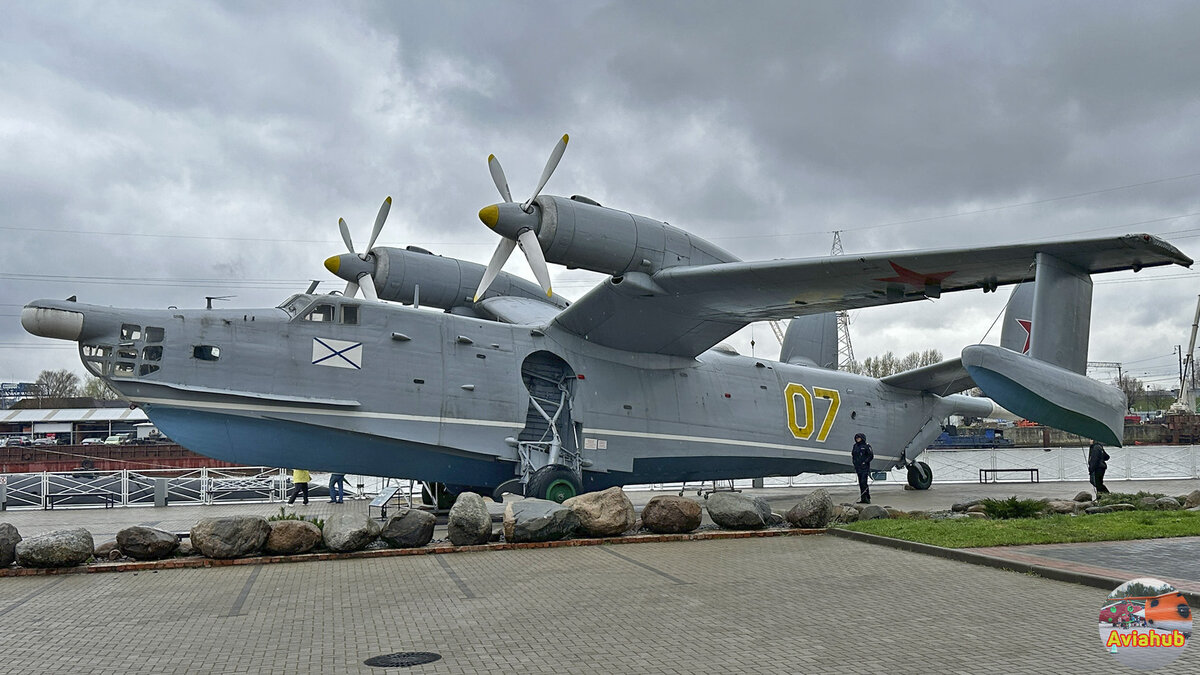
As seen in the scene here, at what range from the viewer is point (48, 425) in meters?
70.8

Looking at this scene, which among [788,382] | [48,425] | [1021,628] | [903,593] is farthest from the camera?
[48,425]

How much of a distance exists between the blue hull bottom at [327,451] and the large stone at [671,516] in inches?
156

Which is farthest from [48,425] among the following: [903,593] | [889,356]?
[889,356]

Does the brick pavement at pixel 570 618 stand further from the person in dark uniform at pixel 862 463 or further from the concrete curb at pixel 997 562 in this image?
the person in dark uniform at pixel 862 463

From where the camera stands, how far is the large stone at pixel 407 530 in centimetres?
1148

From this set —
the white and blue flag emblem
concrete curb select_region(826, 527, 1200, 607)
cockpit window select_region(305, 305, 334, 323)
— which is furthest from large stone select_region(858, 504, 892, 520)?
cockpit window select_region(305, 305, 334, 323)

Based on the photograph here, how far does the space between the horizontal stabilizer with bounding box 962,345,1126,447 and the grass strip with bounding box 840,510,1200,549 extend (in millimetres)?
1617

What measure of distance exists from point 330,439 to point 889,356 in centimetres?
11916

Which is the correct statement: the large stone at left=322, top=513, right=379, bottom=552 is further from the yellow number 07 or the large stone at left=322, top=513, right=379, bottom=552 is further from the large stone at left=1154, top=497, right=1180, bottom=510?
the large stone at left=1154, top=497, right=1180, bottom=510

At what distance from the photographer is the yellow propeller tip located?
1389cm

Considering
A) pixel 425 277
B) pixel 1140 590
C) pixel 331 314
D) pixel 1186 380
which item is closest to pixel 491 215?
pixel 331 314

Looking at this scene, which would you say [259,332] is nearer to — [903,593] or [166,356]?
[166,356]

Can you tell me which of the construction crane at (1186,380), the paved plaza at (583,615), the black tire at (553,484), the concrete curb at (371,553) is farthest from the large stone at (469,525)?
the construction crane at (1186,380)

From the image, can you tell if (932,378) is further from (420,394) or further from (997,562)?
(420,394)
